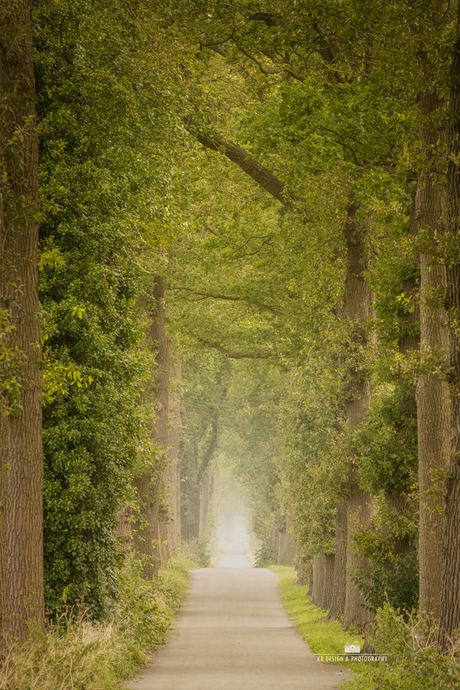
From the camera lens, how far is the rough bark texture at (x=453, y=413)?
853 centimetres

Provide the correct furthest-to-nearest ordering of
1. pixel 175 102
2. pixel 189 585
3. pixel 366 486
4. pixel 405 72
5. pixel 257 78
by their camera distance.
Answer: pixel 189 585
pixel 257 78
pixel 366 486
pixel 175 102
pixel 405 72

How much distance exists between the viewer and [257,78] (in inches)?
669

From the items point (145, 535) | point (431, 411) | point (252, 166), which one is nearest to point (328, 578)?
point (145, 535)

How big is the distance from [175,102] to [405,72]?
3730 millimetres

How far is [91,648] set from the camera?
32.2ft

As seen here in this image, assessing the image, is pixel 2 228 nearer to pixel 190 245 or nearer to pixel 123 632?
pixel 123 632

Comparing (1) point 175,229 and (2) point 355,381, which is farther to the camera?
(2) point 355,381

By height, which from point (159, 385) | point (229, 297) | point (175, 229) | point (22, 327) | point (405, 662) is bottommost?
point (405, 662)

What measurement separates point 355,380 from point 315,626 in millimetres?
6267

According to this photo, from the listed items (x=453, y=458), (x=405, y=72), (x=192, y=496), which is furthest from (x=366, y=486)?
(x=192, y=496)

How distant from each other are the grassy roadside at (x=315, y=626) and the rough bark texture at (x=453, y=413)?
415 centimetres

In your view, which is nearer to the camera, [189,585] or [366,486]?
[366,486]

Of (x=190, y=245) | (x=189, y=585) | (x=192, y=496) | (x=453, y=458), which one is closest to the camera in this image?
(x=453, y=458)

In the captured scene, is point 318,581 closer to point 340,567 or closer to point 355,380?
point 340,567
